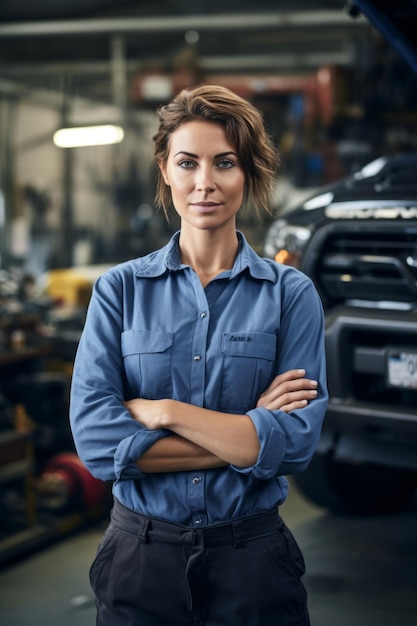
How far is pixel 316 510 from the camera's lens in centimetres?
441

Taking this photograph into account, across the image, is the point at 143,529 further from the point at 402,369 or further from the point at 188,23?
the point at 188,23

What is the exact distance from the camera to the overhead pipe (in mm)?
9609

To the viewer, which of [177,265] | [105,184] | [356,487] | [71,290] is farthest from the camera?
[105,184]

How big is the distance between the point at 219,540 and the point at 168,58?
12.2 metres

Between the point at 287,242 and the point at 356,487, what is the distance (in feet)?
4.50

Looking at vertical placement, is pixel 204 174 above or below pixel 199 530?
above

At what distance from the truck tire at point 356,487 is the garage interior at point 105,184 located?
0.33ft

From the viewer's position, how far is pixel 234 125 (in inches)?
57.3

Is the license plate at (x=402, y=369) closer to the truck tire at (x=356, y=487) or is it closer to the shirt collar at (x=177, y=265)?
the truck tire at (x=356, y=487)

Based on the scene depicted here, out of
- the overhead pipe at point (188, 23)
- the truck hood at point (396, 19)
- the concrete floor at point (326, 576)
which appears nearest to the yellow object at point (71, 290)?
the concrete floor at point (326, 576)

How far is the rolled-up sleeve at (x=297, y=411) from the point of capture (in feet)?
4.80

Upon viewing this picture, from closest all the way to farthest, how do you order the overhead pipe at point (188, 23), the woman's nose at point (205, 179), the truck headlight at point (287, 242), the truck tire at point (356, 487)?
the woman's nose at point (205, 179), the truck headlight at point (287, 242), the truck tire at point (356, 487), the overhead pipe at point (188, 23)

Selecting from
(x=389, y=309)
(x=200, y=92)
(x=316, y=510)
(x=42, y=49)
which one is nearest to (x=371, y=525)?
(x=316, y=510)

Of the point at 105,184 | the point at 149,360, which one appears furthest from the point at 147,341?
the point at 105,184
